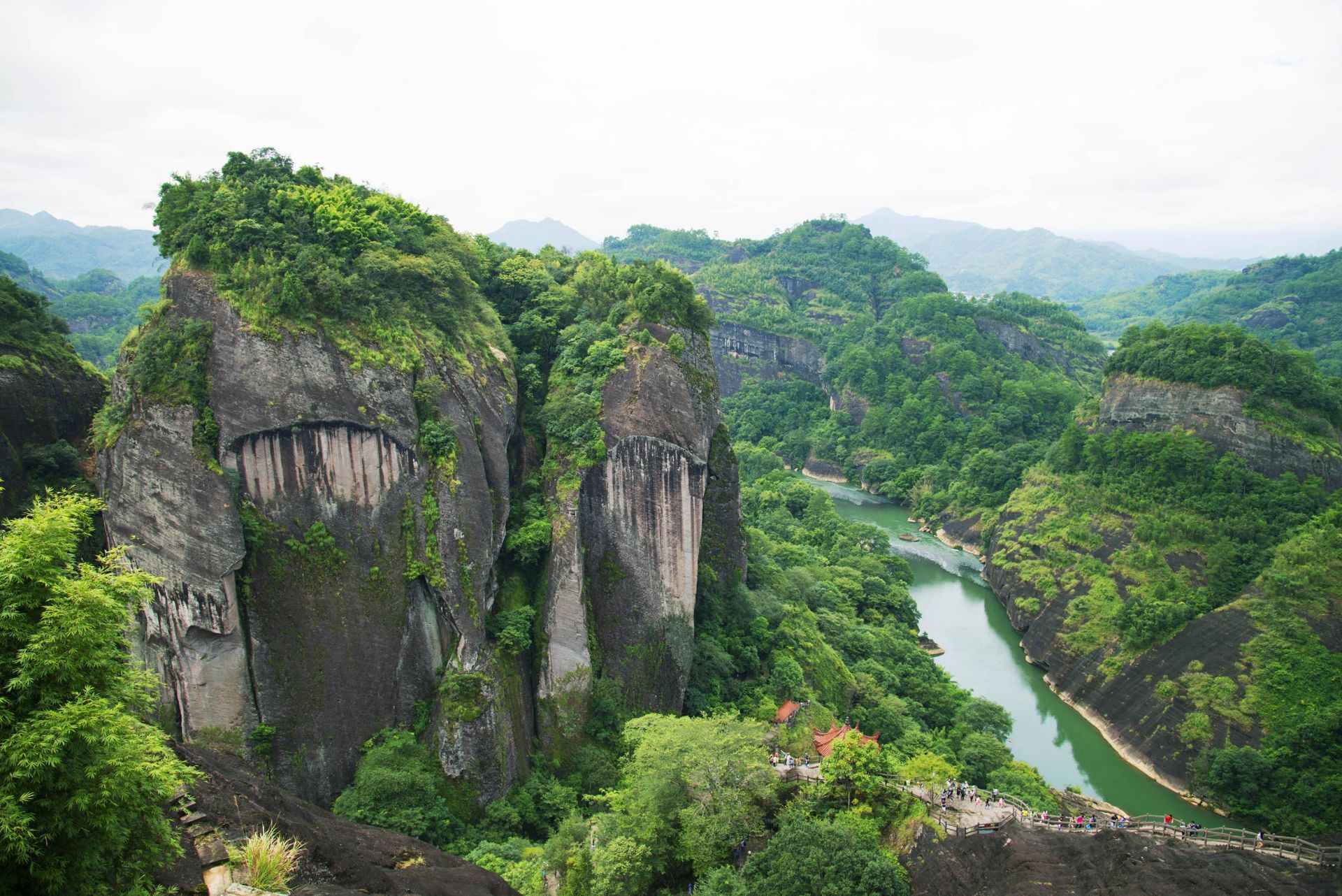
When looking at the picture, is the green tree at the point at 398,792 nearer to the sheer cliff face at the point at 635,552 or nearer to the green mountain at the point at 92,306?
the sheer cliff face at the point at 635,552

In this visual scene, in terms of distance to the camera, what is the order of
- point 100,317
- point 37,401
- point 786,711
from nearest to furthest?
1. point 37,401
2. point 786,711
3. point 100,317

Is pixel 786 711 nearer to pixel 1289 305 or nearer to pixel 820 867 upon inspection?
pixel 820 867

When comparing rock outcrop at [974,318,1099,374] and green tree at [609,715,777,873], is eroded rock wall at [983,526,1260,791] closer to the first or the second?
green tree at [609,715,777,873]

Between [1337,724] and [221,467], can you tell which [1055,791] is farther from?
[221,467]

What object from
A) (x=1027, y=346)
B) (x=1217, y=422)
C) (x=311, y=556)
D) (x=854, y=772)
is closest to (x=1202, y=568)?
(x=1217, y=422)

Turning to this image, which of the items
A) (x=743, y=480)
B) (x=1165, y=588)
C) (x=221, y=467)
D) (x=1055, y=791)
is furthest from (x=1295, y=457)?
(x=221, y=467)

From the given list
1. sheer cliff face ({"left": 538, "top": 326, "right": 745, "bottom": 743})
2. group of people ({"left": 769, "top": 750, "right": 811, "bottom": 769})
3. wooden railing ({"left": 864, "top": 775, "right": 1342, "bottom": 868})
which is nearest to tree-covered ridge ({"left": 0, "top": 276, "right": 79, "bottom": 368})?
sheer cliff face ({"left": 538, "top": 326, "right": 745, "bottom": 743})
